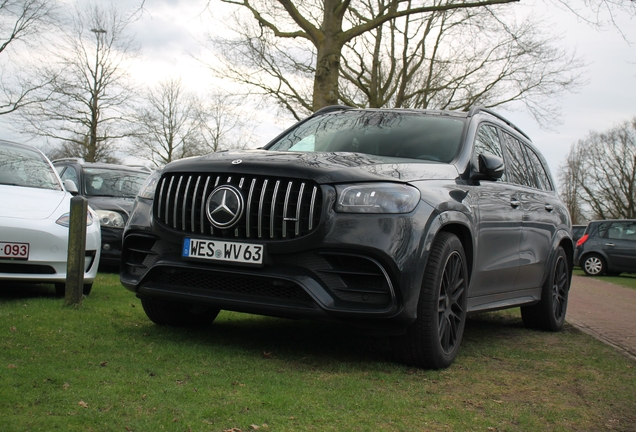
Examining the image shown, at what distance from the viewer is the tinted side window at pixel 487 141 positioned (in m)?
5.76

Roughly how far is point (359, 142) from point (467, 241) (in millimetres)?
1174

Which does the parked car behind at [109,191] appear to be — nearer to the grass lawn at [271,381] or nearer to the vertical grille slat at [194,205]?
the grass lawn at [271,381]

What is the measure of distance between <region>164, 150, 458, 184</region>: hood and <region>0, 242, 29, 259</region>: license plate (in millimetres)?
2152

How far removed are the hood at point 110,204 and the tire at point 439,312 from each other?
257 inches

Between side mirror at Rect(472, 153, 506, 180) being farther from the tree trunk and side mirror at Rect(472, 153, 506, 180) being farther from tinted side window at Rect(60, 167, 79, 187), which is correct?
the tree trunk

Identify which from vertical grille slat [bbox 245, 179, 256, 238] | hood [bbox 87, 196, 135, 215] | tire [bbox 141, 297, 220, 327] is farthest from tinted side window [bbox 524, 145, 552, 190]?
hood [bbox 87, 196, 135, 215]

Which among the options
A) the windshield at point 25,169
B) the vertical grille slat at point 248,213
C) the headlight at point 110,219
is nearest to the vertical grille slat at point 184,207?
the vertical grille slat at point 248,213

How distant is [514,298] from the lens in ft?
20.3

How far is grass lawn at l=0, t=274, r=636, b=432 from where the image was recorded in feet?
10.6

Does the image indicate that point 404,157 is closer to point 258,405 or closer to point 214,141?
point 258,405

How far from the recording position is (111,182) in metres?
11.6

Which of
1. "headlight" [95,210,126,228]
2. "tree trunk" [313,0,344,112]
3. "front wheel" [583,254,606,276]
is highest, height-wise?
"tree trunk" [313,0,344,112]

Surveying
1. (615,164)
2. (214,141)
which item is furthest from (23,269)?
(615,164)

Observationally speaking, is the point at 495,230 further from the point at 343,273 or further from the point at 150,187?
the point at 150,187
